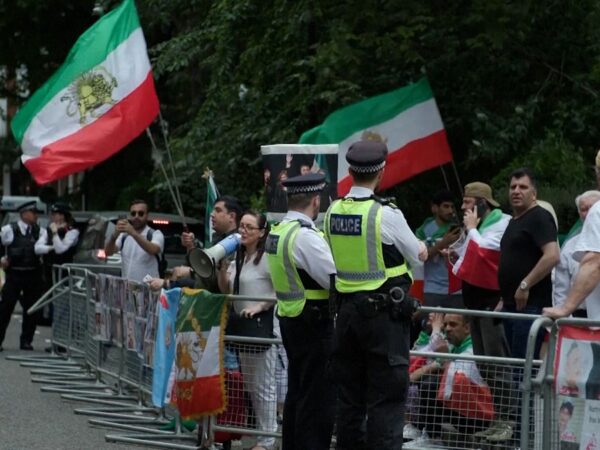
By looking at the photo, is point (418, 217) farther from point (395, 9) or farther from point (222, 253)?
point (222, 253)

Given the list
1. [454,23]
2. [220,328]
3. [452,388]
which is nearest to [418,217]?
[454,23]

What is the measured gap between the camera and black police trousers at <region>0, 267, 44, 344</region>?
18.8m

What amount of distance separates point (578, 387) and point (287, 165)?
4262mm

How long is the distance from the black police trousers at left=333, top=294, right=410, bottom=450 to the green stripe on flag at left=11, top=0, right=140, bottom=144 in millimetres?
6631

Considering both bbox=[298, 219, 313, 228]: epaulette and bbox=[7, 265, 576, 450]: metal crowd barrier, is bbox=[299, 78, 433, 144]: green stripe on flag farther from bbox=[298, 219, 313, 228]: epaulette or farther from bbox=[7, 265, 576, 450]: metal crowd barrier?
bbox=[298, 219, 313, 228]: epaulette

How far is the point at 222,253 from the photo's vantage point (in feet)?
34.9

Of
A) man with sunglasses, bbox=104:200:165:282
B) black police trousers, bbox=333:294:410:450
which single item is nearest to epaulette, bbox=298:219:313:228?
black police trousers, bbox=333:294:410:450

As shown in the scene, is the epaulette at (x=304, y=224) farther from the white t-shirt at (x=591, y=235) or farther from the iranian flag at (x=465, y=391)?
the white t-shirt at (x=591, y=235)

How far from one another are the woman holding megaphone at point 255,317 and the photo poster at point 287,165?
1.61 feet

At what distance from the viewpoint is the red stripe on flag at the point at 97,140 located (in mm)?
14312

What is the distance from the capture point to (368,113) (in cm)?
1495

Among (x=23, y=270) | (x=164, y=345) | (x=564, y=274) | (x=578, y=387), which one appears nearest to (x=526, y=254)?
(x=564, y=274)

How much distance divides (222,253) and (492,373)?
7.23 ft

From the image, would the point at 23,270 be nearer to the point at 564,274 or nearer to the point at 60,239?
the point at 60,239
